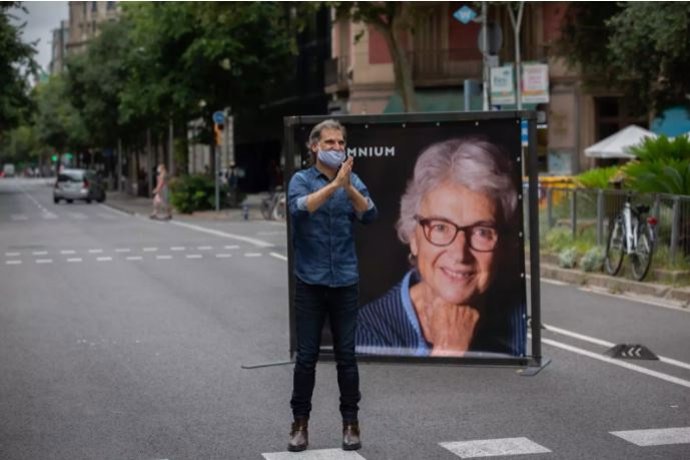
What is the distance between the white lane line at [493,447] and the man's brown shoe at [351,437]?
48cm

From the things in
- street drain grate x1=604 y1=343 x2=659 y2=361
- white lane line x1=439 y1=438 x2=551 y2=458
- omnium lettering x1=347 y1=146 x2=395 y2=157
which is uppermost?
omnium lettering x1=347 y1=146 x2=395 y2=157

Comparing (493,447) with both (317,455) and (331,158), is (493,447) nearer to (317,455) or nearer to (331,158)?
(317,455)

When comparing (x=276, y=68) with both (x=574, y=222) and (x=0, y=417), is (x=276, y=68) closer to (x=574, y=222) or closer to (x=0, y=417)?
(x=574, y=222)

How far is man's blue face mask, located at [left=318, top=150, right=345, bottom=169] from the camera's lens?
7102 mm

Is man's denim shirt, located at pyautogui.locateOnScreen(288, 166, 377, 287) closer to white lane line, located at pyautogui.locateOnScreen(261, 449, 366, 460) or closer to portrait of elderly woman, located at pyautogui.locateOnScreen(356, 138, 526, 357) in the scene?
white lane line, located at pyautogui.locateOnScreen(261, 449, 366, 460)

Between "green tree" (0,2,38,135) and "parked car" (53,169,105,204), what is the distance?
3675 mm

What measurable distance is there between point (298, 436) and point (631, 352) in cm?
455

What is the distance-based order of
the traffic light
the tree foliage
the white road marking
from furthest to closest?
the traffic light < the tree foliage < the white road marking

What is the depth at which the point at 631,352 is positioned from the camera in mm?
10859

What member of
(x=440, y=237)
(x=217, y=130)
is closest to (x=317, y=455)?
(x=440, y=237)

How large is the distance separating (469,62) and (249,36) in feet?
25.7

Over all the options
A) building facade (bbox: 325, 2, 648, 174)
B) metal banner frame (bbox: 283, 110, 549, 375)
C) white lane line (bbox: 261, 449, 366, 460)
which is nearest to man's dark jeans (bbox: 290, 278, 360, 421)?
white lane line (bbox: 261, 449, 366, 460)

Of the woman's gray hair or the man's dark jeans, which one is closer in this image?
the man's dark jeans

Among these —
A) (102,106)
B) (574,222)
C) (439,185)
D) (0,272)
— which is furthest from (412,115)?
(102,106)
